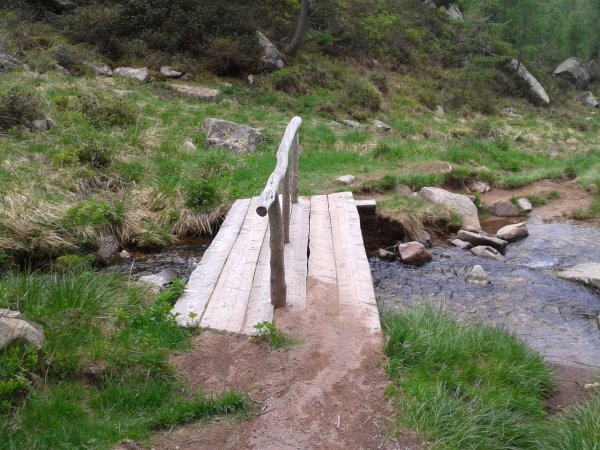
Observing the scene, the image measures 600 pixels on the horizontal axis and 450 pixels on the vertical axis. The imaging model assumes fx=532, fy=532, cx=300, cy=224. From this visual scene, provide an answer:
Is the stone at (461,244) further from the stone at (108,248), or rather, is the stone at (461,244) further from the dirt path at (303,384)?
the stone at (108,248)

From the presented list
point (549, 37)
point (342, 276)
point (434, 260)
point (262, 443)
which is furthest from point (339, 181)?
point (549, 37)

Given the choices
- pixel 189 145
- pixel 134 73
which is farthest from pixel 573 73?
pixel 189 145

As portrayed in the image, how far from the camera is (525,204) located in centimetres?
1086

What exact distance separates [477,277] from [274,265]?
3725mm

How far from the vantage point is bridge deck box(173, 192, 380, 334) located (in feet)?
16.0

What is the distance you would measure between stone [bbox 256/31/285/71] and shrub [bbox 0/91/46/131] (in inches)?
418

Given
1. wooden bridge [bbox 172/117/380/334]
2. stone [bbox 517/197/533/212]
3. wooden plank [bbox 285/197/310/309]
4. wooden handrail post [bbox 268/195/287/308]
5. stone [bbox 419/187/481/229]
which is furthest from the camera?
stone [bbox 517/197/533/212]

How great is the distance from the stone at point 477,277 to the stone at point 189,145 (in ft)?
20.7

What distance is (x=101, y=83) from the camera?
571 inches

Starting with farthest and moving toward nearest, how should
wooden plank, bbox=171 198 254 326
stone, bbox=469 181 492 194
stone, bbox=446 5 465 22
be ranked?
1. stone, bbox=446 5 465 22
2. stone, bbox=469 181 492 194
3. wooden plank, bbox=171 198 254 326

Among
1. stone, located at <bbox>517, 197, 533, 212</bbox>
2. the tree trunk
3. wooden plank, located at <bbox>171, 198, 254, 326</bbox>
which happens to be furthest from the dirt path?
the tree trunk

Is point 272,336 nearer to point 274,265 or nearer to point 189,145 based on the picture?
point 274,265

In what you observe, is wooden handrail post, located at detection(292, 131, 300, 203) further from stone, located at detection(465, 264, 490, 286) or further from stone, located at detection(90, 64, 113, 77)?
stone, located at detection(90, 64, 113, 77)

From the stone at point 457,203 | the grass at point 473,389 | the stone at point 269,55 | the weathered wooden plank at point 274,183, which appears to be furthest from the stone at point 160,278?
the stone at point 269,55
